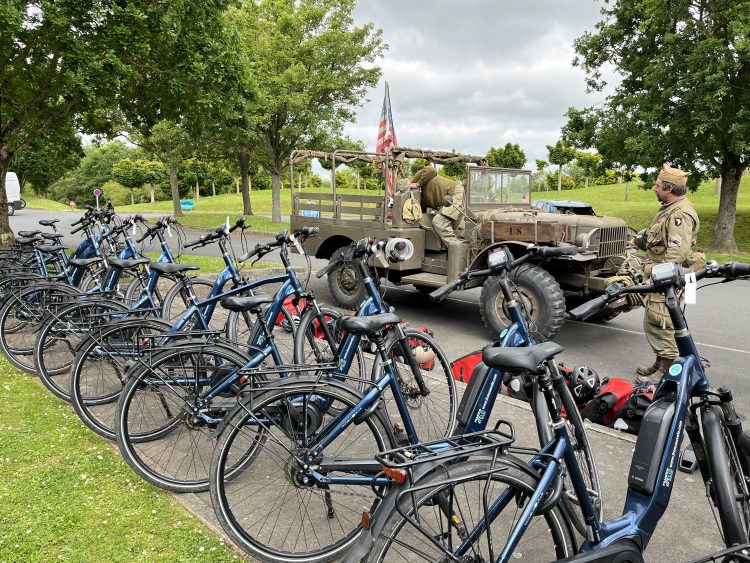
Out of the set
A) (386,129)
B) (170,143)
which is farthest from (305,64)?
(386,129)

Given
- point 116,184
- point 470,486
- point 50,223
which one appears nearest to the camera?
point 470,486

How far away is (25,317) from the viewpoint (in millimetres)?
5098

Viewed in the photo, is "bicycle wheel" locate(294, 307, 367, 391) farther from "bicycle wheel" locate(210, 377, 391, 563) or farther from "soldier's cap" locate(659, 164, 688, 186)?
"soldier's cap" locate(659, 164, 688, 186)

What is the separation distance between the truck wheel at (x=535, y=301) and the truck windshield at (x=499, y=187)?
1859mm

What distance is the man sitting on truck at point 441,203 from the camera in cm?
721

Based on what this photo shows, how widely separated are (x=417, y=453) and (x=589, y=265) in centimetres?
499

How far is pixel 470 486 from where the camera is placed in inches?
71.0

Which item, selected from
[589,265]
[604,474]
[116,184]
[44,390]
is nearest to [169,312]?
[44,390]

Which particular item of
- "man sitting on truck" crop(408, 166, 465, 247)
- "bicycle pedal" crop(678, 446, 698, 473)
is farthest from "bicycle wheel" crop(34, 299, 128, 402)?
"man sitting on truck" crop(408, 166, 465, 247)

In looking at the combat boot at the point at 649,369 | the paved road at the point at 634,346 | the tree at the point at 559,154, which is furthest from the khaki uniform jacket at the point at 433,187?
the tree at the point at 559,154

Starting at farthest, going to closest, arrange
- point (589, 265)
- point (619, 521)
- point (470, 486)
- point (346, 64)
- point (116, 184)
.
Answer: point (116, 184) → point (346, 64) → point (589, 265) → point (619, 521) → point (470, 486)

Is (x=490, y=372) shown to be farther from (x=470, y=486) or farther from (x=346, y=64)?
(x=346, y=64)

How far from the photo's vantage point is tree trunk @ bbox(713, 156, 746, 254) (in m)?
15.6

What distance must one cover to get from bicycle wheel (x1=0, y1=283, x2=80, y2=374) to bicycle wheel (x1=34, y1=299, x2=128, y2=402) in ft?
1.80
